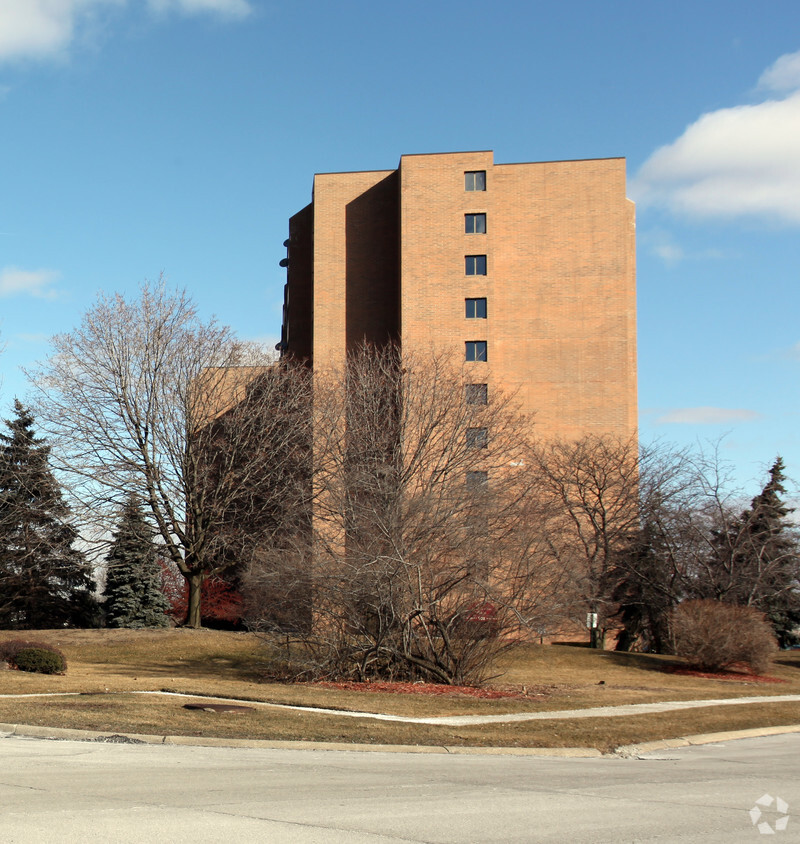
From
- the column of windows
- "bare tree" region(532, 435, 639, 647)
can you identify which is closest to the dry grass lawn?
"bare tree" region(532, 435, 639, 647)

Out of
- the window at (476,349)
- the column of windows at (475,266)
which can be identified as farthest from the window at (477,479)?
the window at (476,349)

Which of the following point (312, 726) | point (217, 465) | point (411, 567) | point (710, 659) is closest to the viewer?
point (312, 726)

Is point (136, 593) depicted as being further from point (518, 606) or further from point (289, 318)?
point (518, 606)

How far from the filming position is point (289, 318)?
6341 centimetres

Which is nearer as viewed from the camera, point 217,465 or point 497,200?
point 217,465

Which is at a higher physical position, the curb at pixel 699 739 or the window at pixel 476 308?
the window at pixel 476 308

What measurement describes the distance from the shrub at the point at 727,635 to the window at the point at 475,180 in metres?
29.7

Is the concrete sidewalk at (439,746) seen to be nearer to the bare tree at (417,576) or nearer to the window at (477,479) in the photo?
the bare tree at (417,576)

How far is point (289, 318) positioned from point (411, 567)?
136 ft

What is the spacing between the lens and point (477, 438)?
2906 cm

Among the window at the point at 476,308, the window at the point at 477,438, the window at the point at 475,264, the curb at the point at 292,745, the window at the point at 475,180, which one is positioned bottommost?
the curb at the point at 292,745

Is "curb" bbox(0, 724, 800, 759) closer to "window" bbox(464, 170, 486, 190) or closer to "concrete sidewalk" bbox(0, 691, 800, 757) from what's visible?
"concrete sidewalk" bbox(0, 691, 800, 757)

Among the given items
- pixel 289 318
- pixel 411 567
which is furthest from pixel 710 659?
pixel 289 318

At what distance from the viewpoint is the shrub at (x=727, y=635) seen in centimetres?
3212
